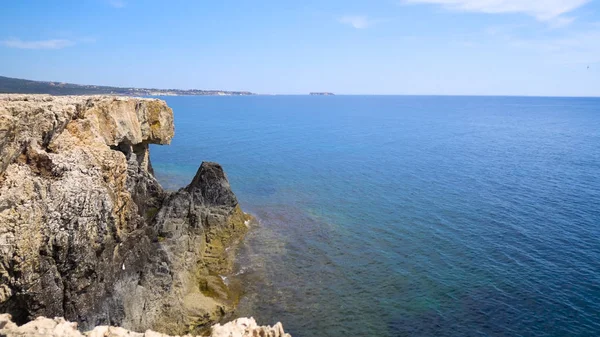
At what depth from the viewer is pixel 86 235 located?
69.0 feet

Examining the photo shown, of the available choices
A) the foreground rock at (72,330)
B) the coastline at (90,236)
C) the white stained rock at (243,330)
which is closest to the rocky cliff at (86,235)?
the coastline at (90,236)

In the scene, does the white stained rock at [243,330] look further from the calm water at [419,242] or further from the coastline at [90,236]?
the calm water at [419,242]

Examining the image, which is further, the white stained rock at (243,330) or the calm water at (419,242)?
the calm water at (419,242)

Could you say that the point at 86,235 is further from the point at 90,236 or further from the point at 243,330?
the point at 243,330

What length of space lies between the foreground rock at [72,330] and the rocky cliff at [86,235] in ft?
18.0

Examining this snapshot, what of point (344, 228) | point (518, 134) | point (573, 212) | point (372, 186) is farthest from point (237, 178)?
point (518, 134)

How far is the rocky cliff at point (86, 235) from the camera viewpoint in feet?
60.5

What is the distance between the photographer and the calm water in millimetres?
27469

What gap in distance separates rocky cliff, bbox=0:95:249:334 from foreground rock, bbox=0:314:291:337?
18.0 feet

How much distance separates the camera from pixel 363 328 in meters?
26.3

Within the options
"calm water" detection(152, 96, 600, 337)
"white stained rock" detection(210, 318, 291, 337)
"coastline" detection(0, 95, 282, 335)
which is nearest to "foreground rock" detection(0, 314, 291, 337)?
"white stained rock" detection(210, 318, 291, 337)

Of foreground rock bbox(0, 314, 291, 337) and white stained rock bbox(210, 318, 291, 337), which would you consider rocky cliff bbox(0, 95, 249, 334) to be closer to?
foreground rock bbox(0, 314, 291, 337)

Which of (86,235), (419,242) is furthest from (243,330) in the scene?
(419,242)

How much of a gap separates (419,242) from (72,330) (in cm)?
3217
